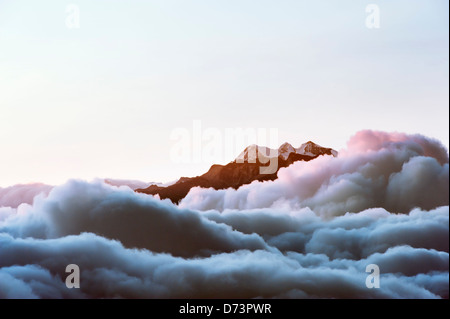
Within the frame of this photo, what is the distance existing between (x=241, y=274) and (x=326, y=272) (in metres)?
35.5

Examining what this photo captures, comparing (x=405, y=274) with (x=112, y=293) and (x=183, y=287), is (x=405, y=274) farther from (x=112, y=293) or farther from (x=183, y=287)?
(x=112, y=293)

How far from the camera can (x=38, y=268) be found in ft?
592

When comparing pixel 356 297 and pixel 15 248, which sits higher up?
pixel 15 248

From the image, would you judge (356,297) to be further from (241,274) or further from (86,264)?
(86,264)

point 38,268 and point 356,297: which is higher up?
point 38,268
